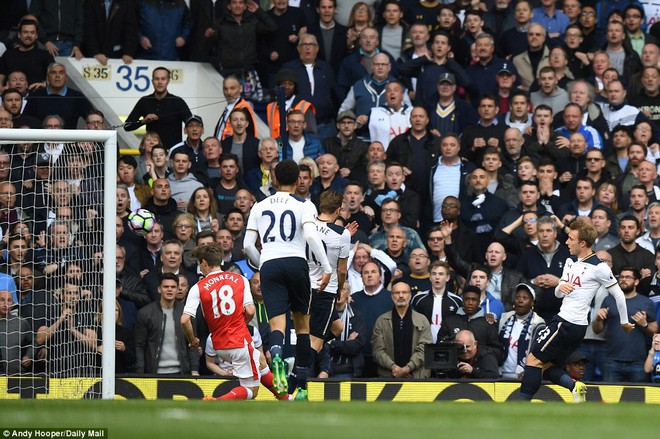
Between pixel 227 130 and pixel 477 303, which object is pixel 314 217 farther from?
pixel 227 130

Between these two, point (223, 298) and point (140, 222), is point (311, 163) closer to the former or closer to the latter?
point (140, 222)

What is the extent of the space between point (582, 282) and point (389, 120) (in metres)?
5.95

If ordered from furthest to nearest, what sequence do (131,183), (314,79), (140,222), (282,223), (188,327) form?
(314,79), (131,183), (140,222), (188,327), (282,223)

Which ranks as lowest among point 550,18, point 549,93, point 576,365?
point 576,365

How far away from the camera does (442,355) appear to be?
16062 mm

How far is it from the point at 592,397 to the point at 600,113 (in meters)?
5.44

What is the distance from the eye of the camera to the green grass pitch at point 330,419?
999 cm

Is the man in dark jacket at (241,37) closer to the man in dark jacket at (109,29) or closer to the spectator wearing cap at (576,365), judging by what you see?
the man in dark jacket at (109,29)

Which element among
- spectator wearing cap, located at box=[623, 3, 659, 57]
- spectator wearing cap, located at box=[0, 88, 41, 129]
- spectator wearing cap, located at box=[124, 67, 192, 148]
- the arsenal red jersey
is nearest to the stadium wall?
the arsenal red jersey

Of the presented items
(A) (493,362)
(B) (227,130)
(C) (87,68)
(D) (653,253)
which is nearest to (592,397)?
(A) (493,362)

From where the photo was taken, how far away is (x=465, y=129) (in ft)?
64.3

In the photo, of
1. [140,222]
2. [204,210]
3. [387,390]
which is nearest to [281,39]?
[204,210]

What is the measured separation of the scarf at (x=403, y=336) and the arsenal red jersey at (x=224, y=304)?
2.58 m

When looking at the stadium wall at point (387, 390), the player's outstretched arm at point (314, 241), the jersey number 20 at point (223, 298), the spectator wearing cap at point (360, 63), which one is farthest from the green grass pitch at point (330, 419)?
the spectator wearing cap at point (360, 63)
